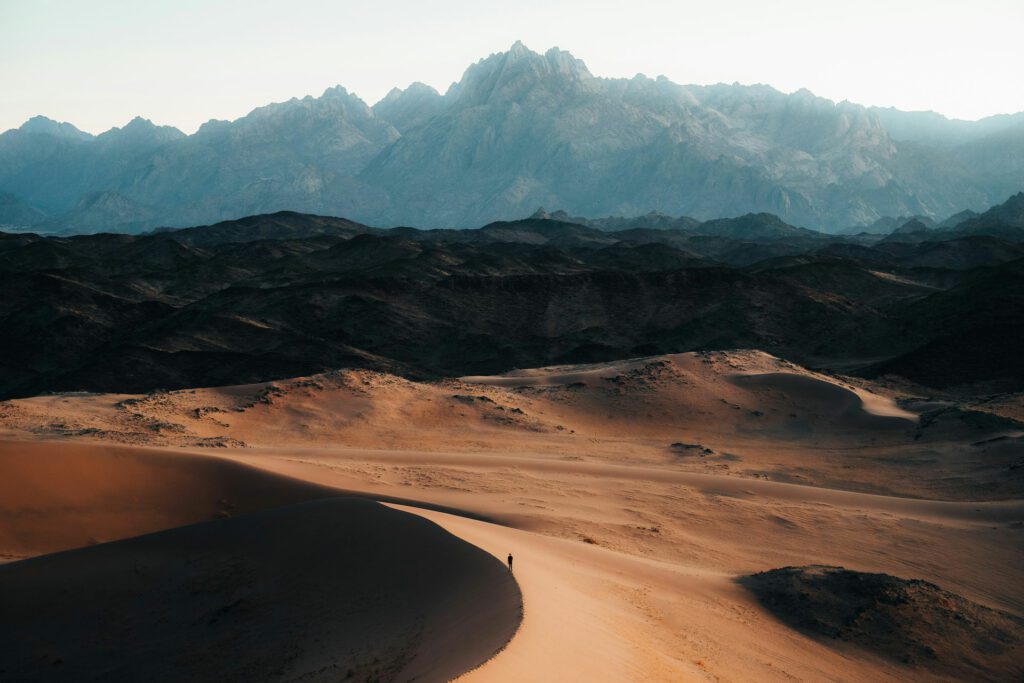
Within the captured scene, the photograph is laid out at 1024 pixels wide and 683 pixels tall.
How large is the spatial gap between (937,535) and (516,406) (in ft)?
53.2

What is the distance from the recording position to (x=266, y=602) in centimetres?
1245

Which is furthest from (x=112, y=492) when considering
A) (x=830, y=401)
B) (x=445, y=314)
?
(x=445, y=314)

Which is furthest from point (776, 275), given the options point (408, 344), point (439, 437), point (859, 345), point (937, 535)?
point (937, 535)

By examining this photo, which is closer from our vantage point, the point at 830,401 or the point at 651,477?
the point at 651,477

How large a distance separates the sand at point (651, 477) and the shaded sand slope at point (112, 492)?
19.5 inches

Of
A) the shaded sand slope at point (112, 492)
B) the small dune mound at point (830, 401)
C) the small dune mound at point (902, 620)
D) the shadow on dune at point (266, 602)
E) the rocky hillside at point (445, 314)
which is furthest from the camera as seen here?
the rocky hillside at point (445, 314)

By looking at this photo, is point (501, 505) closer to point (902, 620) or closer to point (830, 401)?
point (902, 620)

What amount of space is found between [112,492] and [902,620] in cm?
1497

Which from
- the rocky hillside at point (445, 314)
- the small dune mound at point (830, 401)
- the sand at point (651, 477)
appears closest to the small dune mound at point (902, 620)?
the sand at point (651, 477)

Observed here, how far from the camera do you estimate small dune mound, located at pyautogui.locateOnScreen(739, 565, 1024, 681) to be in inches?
476

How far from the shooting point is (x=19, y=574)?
551 inches

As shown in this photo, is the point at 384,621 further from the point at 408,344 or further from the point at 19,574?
the point at 408,344

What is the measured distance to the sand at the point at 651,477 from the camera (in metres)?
11.0

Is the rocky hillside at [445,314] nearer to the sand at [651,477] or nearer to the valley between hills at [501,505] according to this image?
the valley between hills at [501,505]
